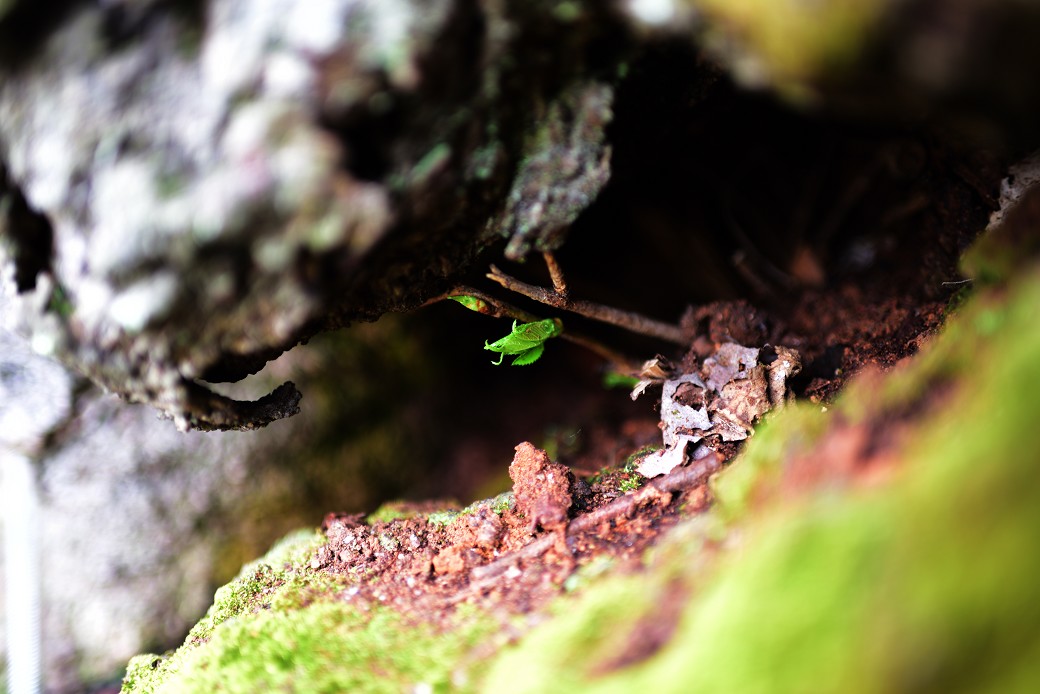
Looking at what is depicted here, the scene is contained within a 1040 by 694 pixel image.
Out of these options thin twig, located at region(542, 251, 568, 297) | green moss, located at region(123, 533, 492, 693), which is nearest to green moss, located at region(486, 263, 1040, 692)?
green moss, located at region(123, 533, 492, 693)

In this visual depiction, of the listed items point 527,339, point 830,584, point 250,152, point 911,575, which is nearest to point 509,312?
point 527,339

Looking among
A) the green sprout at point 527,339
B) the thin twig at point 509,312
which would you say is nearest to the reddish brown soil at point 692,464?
the thin twig at point 509,312

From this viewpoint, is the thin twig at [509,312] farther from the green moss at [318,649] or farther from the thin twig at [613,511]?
the green moss at [318,649]

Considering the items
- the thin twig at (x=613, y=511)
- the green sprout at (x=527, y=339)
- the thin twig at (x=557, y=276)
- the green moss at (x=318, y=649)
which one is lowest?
the green moss at (x=318, y=649)

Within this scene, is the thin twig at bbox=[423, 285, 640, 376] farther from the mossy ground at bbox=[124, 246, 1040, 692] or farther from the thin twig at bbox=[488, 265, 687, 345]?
the mossy ground at bbox=[124, 246, 1040, 692]

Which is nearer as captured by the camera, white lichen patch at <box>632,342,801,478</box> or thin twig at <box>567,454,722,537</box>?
thin twig at <box>567,454,722,537</box>

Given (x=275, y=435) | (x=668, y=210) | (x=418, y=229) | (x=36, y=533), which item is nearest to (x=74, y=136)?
(x=418, y=229)
